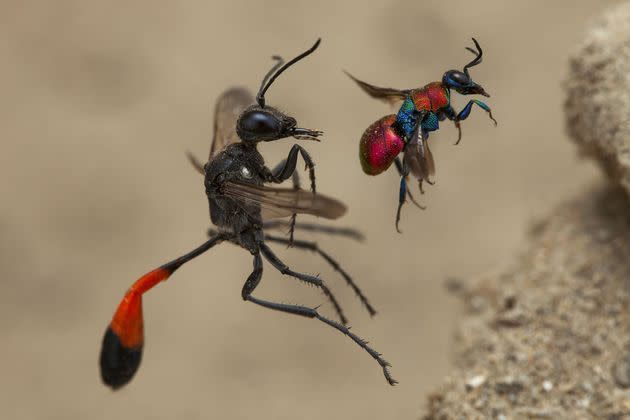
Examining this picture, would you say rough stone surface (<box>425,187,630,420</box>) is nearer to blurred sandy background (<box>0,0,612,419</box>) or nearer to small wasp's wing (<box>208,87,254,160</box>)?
small wasp's wing (<box>208,87,254,160</box>)

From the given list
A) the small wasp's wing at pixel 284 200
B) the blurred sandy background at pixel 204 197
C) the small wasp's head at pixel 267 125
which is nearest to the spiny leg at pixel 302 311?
the small wasp's wing at pixel 284 200

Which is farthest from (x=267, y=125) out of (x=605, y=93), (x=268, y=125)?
(x=605, y=93)

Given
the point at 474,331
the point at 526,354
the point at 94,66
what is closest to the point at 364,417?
the point at 474,331

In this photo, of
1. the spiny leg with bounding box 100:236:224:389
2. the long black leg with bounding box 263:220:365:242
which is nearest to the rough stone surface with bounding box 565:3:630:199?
the long black leg with bounding box 263:220:365:242

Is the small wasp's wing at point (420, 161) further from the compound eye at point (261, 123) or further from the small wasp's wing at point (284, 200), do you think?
the compound eye at point (261, 123)

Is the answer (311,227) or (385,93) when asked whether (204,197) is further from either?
(385,93)

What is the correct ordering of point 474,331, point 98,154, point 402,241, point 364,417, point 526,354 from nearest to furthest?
point 526,354, point 474,331, point 364,417, point 402,241, point 98,154

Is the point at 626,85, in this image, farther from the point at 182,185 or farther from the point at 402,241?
the point at 182,185
